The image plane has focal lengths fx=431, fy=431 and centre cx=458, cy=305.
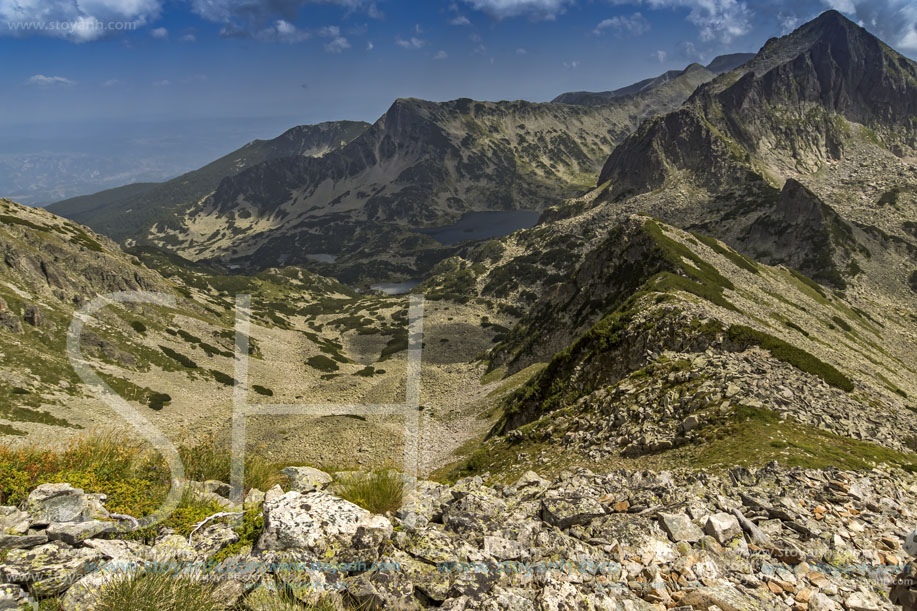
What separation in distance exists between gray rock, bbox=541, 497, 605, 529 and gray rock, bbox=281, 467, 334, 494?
213 inches

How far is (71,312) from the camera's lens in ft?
231

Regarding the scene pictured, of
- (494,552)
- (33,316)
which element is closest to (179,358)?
(33,316)

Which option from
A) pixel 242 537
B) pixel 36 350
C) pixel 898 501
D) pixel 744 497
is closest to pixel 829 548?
pixel 744 497

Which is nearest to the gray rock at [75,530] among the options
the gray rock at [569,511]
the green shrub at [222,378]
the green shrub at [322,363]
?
the gray rock at [569,511]

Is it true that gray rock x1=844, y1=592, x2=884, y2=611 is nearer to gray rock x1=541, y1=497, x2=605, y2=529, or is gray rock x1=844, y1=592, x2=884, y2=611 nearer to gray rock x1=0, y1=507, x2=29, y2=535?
gray rock x1=541, y1=497, x2=605, y2=529

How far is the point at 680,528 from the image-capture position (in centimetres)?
873

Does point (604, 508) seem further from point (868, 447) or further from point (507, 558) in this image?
point (868, 447)

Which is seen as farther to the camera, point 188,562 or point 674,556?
point 674,556

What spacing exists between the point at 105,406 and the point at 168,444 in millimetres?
54028

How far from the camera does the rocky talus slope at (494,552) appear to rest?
634 centimetres

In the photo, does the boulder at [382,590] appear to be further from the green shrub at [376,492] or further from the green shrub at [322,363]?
the green shrub at [322,363]

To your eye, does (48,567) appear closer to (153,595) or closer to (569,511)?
(153,595)

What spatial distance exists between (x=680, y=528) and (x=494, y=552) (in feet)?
12.7

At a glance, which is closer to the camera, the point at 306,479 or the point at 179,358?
the point at 306,479
